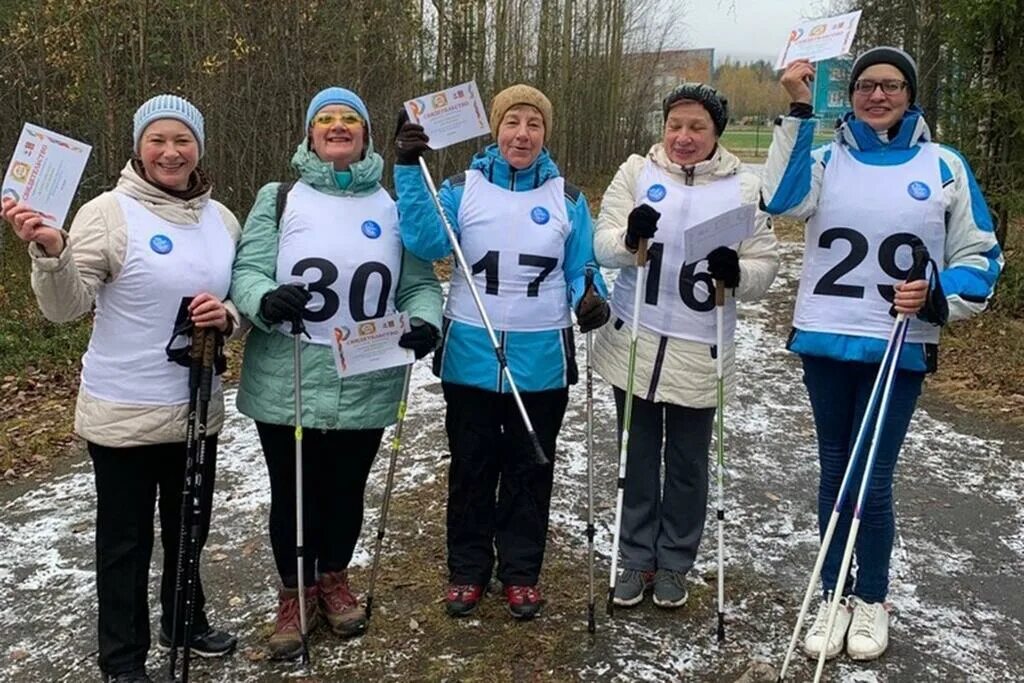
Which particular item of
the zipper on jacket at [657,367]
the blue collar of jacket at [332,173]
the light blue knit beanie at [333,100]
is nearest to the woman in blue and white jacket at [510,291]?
the blue collar of jacket at [332,173]

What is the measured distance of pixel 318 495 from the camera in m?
3.62

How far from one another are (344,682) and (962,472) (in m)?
4.46

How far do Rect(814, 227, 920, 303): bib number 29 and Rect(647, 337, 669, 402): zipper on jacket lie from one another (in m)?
0.66

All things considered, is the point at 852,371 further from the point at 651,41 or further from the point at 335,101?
the point at 651,41

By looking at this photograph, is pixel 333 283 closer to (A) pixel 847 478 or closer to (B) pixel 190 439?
(B) pixel 190 439

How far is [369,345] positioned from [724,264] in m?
1.47

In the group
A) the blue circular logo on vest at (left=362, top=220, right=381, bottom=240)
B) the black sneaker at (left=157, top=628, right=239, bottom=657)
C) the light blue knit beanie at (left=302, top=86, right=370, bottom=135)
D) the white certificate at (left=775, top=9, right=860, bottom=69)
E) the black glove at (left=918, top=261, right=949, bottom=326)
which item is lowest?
the black sneaker at (left=157, top=628, right=239, bottom=657)

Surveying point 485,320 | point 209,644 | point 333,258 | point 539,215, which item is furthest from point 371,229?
point 209,644

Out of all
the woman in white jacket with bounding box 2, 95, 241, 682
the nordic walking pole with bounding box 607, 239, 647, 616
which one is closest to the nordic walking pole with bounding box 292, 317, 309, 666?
the woman in white jacket with bounding box 2, 95, 241, 682

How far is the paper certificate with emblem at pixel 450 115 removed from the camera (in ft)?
11.8

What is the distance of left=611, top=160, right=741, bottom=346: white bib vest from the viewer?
143 inches

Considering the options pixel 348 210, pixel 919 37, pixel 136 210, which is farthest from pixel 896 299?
pixel 919 37

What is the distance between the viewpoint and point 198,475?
3.13 metres

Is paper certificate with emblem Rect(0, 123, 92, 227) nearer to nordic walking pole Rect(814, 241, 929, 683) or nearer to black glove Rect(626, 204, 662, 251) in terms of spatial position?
black glove Rect(626, 204, 662, 251)
